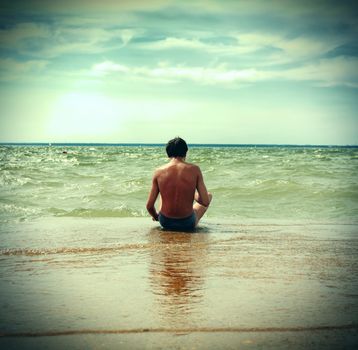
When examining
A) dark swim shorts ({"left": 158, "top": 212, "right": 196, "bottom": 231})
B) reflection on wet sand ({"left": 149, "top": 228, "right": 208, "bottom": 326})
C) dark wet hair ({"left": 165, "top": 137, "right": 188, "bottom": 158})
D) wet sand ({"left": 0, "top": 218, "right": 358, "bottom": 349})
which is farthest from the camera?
dark swim shorts ({"left": 158, "top": 212, "right": 196, "bottom": 231})

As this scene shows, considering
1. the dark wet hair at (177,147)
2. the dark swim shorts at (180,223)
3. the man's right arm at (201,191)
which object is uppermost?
the dark wet hair at (177,147)

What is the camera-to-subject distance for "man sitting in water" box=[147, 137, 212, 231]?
18.6 ft

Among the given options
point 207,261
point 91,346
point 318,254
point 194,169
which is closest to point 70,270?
point 207,261

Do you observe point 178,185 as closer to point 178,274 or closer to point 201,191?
point 201,191

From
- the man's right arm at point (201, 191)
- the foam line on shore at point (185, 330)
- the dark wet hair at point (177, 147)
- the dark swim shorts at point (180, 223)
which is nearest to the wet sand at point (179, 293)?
the foam line on shore at point (185, 330)

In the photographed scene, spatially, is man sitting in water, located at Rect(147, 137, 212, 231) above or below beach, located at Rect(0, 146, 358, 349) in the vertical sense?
above

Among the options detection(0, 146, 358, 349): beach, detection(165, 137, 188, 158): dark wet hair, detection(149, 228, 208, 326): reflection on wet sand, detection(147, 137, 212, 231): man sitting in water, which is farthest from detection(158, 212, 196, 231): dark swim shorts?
detection(165, 137, 188, 158): dark wet hair

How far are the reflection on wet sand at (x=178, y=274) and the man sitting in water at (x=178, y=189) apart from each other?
2.04ft

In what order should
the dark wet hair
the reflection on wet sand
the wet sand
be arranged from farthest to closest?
the dark wet hair < the reflection on wet sand < the wet sand

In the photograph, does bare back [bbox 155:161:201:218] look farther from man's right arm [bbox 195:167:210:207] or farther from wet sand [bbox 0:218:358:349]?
wet sand [bbox 0:218:358:349]

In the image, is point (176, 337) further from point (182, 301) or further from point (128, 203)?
point (128, 203)

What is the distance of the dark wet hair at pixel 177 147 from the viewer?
5.63 meters

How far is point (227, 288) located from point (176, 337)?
0.88 m

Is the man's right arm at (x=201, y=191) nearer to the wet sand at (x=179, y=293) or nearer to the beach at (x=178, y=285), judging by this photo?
the beach at (x=178, y=285)
